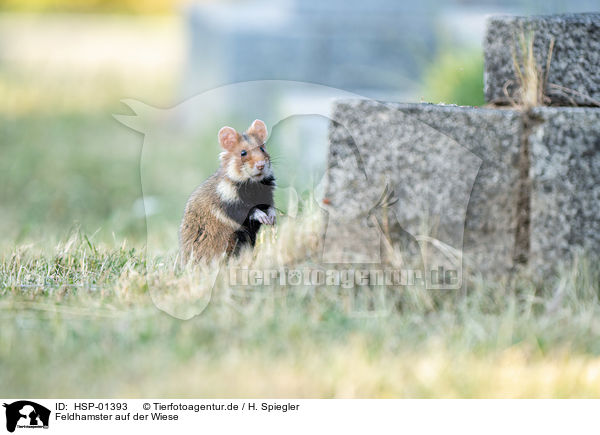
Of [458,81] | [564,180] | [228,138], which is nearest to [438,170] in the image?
[564,180]

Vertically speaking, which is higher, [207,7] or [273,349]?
[207,7]

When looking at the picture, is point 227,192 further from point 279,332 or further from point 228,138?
point 279,332

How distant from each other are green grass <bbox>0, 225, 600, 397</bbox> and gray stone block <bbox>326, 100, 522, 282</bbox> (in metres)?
0.20

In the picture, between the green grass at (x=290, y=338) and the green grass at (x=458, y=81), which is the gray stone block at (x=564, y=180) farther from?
the green grass at (x=458, y=81)

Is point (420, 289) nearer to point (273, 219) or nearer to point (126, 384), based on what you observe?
point (273, 219)

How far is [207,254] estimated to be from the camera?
3.35m

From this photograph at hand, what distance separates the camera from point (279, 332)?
2793 mm

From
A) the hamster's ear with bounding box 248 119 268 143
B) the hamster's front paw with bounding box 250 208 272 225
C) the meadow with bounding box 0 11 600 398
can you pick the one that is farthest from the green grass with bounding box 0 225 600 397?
the hamster's ear with bounding box 248 119 268 143

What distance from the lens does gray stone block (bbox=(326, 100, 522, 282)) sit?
314 cm
